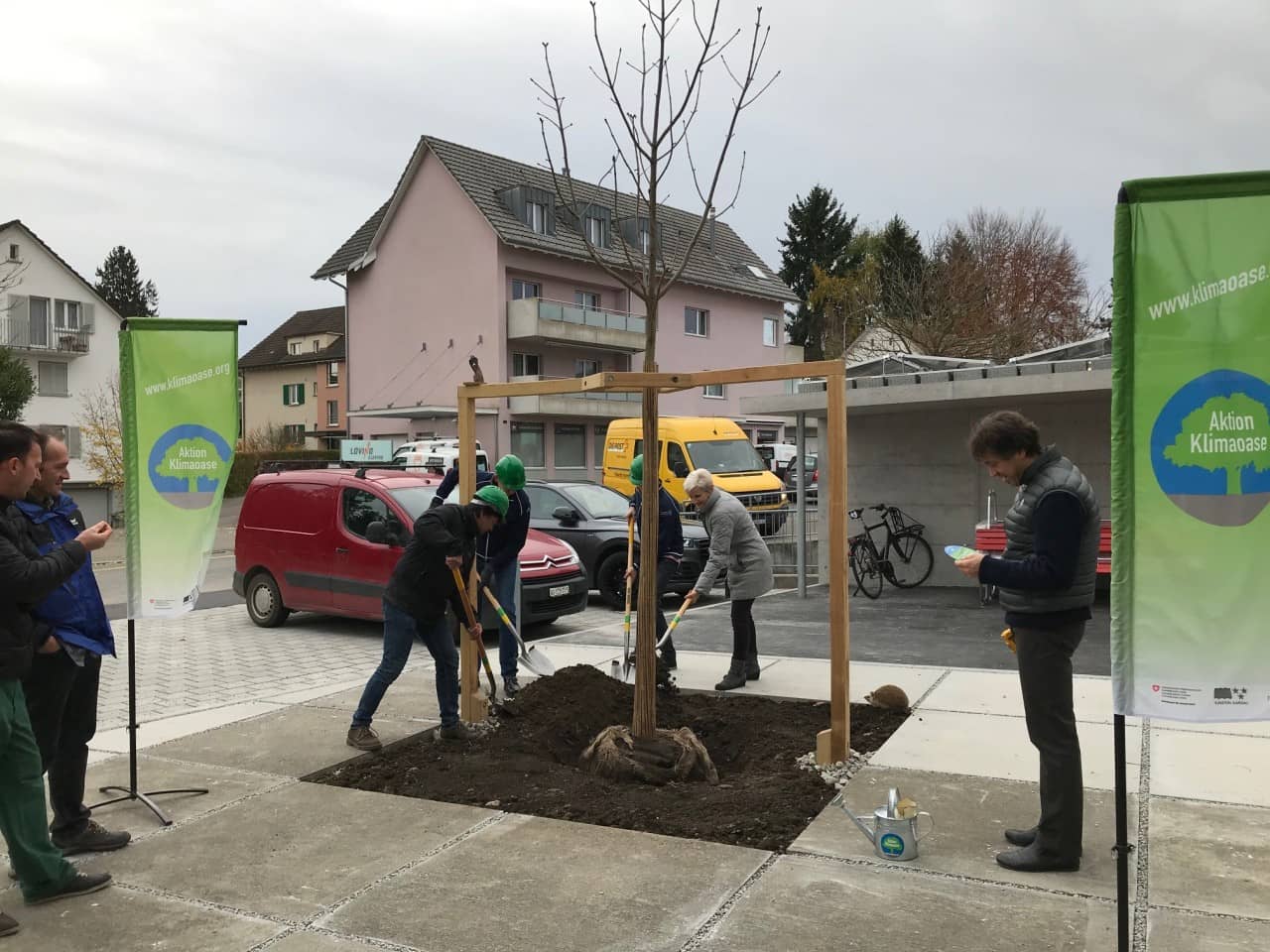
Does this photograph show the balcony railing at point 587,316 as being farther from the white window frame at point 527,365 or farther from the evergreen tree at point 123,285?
the evergreen tree at point 123,285

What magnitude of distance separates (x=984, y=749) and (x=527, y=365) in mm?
31974

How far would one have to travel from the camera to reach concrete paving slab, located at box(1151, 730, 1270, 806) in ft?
16.4

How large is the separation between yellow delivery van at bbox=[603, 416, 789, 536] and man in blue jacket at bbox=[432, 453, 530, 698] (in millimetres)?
8950

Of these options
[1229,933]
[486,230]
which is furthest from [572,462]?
[1229,933]

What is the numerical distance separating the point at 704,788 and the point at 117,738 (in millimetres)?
3911

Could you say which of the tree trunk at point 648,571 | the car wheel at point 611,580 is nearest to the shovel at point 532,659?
the tree trunk at point 648,571

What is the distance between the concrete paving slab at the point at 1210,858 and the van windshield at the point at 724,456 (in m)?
13.4

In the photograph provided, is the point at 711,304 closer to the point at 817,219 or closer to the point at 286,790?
the point at 817,219

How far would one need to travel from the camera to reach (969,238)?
38469 millimetres

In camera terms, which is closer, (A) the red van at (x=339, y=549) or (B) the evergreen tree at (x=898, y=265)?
(A) the red van at (x=339, y=549)

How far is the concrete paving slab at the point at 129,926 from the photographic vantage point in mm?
3594

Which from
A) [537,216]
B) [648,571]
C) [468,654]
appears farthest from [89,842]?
[537,216]

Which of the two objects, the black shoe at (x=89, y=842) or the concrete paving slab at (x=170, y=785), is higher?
the black shoe at (x=89, y=842)

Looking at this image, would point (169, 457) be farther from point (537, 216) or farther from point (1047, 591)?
point (537, 216)
